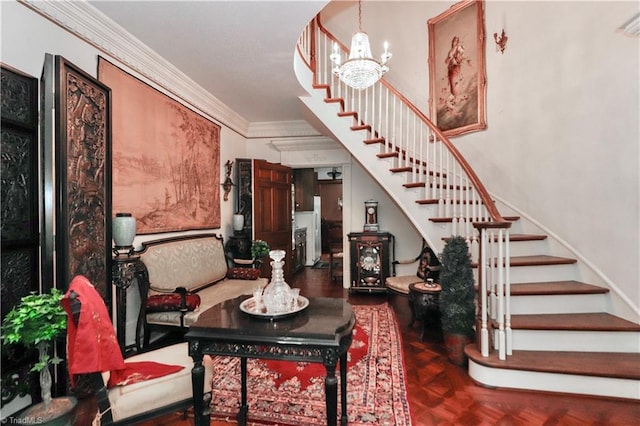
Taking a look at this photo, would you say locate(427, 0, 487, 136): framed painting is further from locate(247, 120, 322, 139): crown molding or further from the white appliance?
the white appliance

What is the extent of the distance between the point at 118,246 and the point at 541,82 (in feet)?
15.6

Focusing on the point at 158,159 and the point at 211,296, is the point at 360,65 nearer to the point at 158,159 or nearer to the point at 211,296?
the point at 158,159

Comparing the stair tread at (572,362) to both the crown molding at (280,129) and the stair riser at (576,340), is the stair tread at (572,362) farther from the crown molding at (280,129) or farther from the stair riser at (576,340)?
the crown molding at (280,129)

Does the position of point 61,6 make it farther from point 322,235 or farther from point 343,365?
point 322,235

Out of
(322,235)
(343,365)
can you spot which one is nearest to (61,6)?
(343,365)

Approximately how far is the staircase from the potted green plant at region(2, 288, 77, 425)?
109 inches

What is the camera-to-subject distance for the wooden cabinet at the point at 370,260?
4.96m

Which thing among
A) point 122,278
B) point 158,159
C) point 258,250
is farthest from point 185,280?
point 158,159

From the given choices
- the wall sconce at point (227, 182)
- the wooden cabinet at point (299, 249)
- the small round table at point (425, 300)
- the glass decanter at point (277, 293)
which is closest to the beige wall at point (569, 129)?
the small round table at point (425, 300)

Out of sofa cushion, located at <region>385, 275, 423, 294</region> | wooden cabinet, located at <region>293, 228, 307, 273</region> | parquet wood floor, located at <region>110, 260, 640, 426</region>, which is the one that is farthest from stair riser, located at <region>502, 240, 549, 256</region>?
wooden cabinet, located at <region>293, 228, 307, 273</region>

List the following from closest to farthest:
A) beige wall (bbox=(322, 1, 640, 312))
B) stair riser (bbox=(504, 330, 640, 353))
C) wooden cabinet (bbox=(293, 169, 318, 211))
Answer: stair riser (bbox=(504, 330, 640, 353)) < beige wall (bbox=(322, 1, 640, 312)) < wooden cabinet (bbox=(293, 169, 318, 211))

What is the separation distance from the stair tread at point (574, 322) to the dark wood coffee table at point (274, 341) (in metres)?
1.83

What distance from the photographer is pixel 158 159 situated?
321 cm

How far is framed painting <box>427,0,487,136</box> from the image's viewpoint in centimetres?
412
